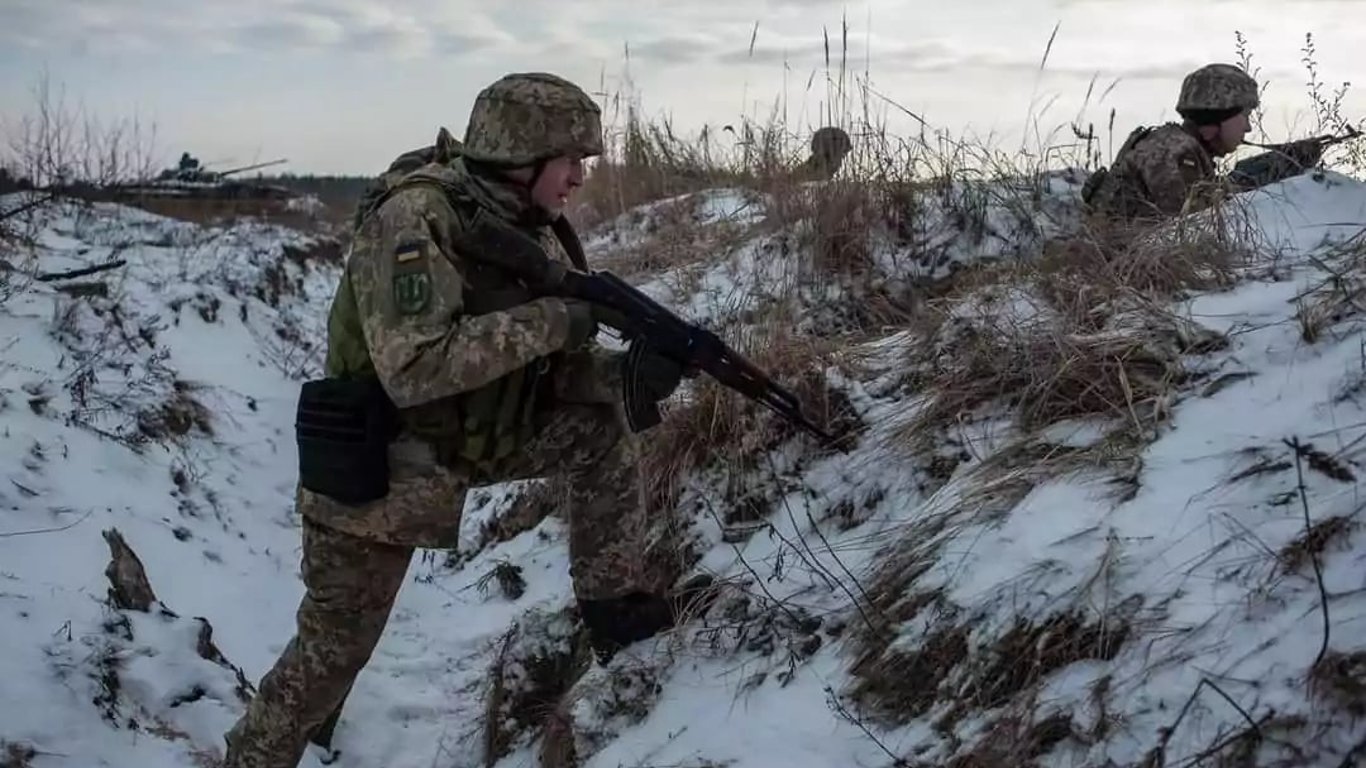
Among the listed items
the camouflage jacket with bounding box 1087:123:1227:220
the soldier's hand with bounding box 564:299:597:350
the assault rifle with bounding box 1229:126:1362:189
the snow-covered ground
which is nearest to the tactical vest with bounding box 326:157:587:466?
the soldier's hand with bounding box 564:299:597:350

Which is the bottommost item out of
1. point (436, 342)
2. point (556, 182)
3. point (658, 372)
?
point (658, 372)

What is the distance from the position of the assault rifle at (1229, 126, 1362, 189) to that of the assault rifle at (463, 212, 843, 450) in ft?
8.39

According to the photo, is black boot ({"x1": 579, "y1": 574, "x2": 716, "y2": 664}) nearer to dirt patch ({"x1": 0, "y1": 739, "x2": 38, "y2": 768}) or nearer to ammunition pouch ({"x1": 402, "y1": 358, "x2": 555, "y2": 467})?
ammunition pouch ({"x1": 402, "y1": 358, "x2": 555, "y2": 467})

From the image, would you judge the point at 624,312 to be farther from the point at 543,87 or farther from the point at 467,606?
the point at 467,606

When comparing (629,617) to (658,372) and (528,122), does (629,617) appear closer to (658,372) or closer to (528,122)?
(658,372)

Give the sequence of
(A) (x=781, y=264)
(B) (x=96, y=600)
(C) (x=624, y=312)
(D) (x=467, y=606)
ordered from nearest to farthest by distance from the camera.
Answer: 1. (C) (x=624, y=312)
2. (B) (x=96, y=600)
3. (D) (x=467, y=606)
4. (A) (x=781, y=264)

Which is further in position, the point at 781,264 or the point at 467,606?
the point at 781,264

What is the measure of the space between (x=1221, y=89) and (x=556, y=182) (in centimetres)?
359

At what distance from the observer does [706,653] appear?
3051 millimetres

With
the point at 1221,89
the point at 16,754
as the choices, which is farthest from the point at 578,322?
the point at 1221,89

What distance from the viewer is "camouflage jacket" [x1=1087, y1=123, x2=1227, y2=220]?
487 cm

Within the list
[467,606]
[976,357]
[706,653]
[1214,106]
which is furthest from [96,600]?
[1214,106]

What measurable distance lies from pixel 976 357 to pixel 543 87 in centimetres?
139

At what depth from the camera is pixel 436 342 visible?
104 inches
